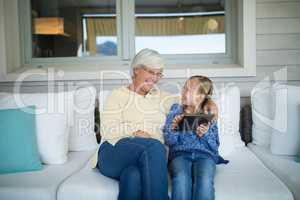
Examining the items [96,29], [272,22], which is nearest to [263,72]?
[272,22]

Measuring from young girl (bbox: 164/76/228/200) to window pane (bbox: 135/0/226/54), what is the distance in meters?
1.02

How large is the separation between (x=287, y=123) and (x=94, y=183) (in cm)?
127

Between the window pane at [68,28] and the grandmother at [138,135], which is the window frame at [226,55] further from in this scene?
the grandmother at [138,135]

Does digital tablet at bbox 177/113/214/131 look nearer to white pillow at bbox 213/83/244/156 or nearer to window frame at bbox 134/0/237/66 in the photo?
white pillow at bbox 213/83/244/156

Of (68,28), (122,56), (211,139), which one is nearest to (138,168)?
(211,139)

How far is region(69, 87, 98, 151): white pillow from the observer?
8.75ft

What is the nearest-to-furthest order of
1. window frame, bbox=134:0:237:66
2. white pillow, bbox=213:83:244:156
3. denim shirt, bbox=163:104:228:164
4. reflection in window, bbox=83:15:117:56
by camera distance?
denim shirt, bbox=163:104:228:164
white pillow, bbox=213:83:244:156
window frame, bbox=134:0:237:66
reflection in window, bbox=83:15:117:56

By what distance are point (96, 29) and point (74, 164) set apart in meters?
1.41

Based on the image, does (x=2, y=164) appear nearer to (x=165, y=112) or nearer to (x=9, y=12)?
(x=165, y=112)

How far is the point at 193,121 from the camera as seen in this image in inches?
88.0

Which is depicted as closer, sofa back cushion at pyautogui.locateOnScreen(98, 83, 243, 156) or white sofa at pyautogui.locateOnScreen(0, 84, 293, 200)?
white sofa at pyautogui.locateOnScreen(0, 84, 293, 200)

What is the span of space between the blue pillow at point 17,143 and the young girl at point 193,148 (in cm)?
81

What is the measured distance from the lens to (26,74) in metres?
3.09

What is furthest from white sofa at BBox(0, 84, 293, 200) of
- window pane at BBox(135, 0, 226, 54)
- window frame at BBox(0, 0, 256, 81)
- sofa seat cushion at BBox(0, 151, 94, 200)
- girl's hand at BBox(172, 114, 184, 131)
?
window pane at BBox(135, 0, 226, 54)
